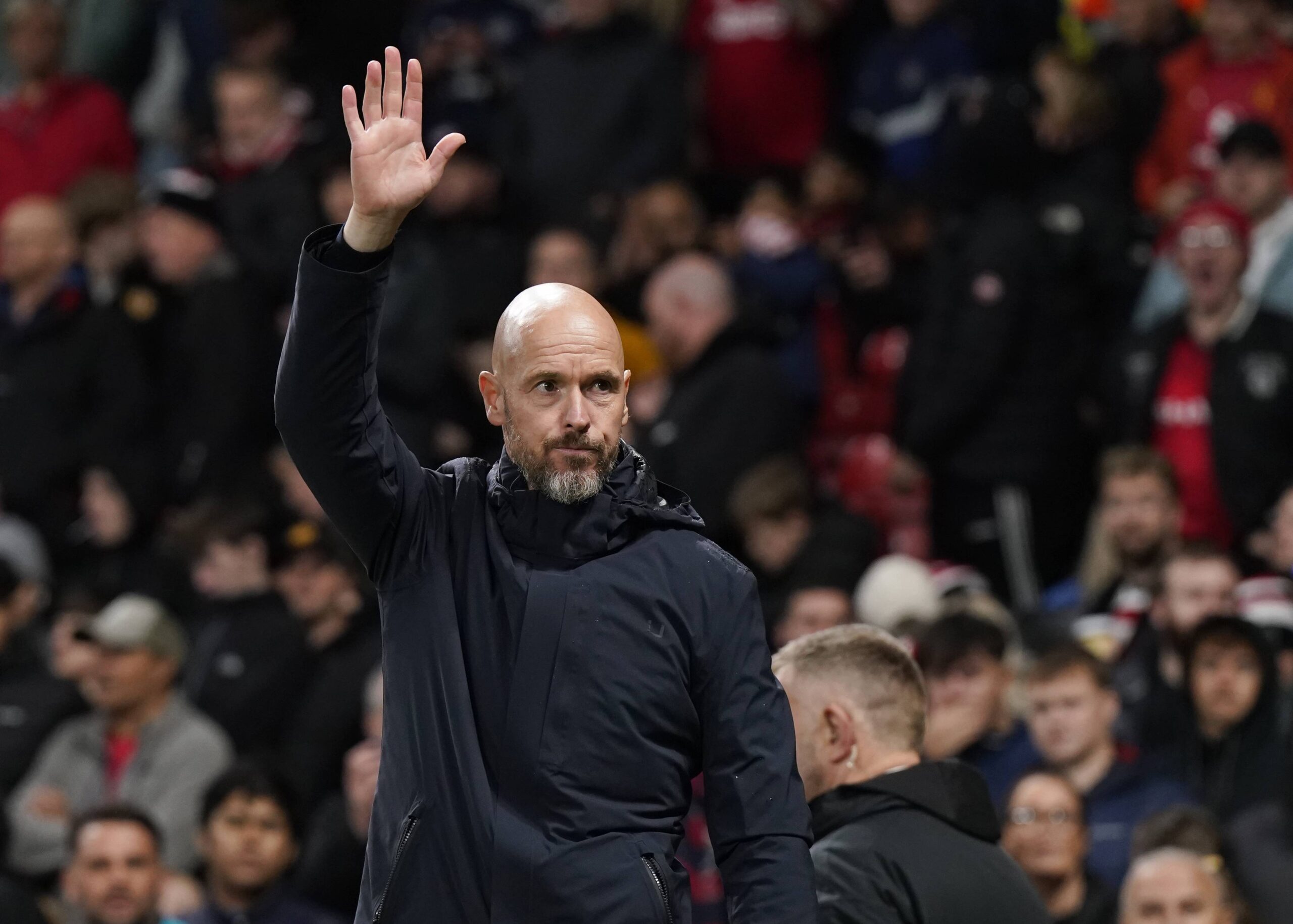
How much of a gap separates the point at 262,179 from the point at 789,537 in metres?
3.41

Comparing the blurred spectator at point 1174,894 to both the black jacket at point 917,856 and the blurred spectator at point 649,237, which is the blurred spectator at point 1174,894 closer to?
the black jacket at point 917,856

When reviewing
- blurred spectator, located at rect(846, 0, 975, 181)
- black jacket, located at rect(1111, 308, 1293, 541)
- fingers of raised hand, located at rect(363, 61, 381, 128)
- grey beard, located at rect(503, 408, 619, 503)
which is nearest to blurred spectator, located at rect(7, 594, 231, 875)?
black jacket, located at rect(1111, 308, 1293, 541)

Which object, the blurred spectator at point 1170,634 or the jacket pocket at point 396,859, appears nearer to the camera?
the jacket pocket at point 396,859

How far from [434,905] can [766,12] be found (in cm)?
747

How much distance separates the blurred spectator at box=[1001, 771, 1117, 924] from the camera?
18.9ft

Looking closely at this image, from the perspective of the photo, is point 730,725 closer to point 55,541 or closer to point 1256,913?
point 1256,913

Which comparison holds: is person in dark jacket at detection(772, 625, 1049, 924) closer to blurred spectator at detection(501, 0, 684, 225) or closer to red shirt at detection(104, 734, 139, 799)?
red shirt at detection(104, 734, 139, 799)

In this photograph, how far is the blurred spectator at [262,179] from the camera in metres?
9.61

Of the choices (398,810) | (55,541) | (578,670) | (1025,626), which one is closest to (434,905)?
(398,810)

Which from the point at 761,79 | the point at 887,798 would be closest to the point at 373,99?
the point at 887,798

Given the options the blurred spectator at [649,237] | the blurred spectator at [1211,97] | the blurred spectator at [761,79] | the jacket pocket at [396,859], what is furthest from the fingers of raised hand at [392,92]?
the blurred spectator at [761,79]

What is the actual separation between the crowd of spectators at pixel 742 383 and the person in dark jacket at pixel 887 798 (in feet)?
5.80

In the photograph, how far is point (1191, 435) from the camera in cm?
787

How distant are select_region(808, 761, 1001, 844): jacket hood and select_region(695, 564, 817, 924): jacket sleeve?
541 mm
